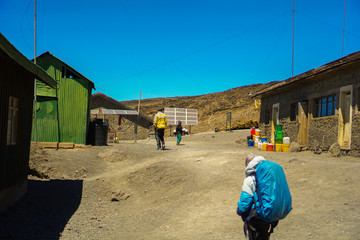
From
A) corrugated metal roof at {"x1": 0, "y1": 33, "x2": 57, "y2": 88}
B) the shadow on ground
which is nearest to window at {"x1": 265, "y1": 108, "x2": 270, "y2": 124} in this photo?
the shadow on ground

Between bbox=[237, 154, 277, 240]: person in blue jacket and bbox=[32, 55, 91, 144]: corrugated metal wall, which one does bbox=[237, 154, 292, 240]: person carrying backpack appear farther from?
bbox=[32, 55, 91, 144]: corrugated metal wall

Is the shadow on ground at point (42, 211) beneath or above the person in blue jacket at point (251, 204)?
beneath

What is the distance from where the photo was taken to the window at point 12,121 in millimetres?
7332

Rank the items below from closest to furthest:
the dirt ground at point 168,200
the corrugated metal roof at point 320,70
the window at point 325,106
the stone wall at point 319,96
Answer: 1. the dirt ground at point 168,200
2. the stone wall at point 319,96
3. the corrugated metal roof at point 320,70
4. the window at point 325,106

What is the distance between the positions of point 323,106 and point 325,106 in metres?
0.21

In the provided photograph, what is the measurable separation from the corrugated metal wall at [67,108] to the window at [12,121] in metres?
9.85

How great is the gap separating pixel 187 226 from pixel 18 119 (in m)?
4.76

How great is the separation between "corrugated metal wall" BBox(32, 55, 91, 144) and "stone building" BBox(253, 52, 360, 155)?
11.3 meters

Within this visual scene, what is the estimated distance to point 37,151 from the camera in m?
13.2

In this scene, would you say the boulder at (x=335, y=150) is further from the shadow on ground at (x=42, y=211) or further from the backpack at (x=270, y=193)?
the backpack at (x=270, y=193)

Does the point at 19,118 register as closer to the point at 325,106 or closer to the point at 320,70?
the point at 325,106

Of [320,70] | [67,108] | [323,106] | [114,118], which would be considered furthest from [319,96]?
[114,118]

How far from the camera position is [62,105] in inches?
688

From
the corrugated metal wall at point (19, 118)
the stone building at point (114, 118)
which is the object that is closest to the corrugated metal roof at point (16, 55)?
the corrugated metal wall at point (19, 118)
